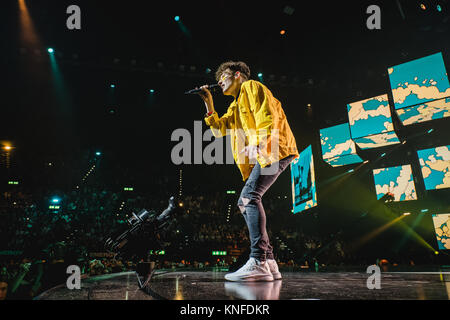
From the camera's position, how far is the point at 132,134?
456 inches

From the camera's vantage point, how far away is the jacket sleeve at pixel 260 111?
2037 millimetres

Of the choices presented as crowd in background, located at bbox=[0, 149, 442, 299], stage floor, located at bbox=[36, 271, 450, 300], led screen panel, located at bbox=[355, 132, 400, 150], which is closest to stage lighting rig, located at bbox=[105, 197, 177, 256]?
stage floor, located at bbox=[36, 271, 450, 300]

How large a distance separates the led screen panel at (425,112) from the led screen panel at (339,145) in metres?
1.97

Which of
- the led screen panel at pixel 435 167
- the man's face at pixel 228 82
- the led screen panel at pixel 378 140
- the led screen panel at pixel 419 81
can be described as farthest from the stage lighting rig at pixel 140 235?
the led screen panel at pixel 435 167

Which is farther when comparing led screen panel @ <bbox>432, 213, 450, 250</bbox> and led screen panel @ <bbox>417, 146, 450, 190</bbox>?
led screen panel @ <bbox>432, 213, 450, 250</bbox>

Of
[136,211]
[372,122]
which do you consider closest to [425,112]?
[372,122]

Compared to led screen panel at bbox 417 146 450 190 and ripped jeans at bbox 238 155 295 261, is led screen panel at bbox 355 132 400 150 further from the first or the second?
ripped jeans at bbox 238 155 295 261

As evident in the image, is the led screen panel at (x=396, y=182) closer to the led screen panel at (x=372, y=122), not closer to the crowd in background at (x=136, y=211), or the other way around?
the led screen panel at (x=372, y=122)

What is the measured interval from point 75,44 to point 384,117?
8.30 m

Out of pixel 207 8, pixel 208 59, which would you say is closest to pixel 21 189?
pixel 208 59

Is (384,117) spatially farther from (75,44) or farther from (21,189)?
(21,189)

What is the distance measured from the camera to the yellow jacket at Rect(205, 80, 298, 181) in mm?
2033

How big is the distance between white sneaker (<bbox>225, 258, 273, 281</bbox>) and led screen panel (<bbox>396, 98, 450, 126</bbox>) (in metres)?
5.79
